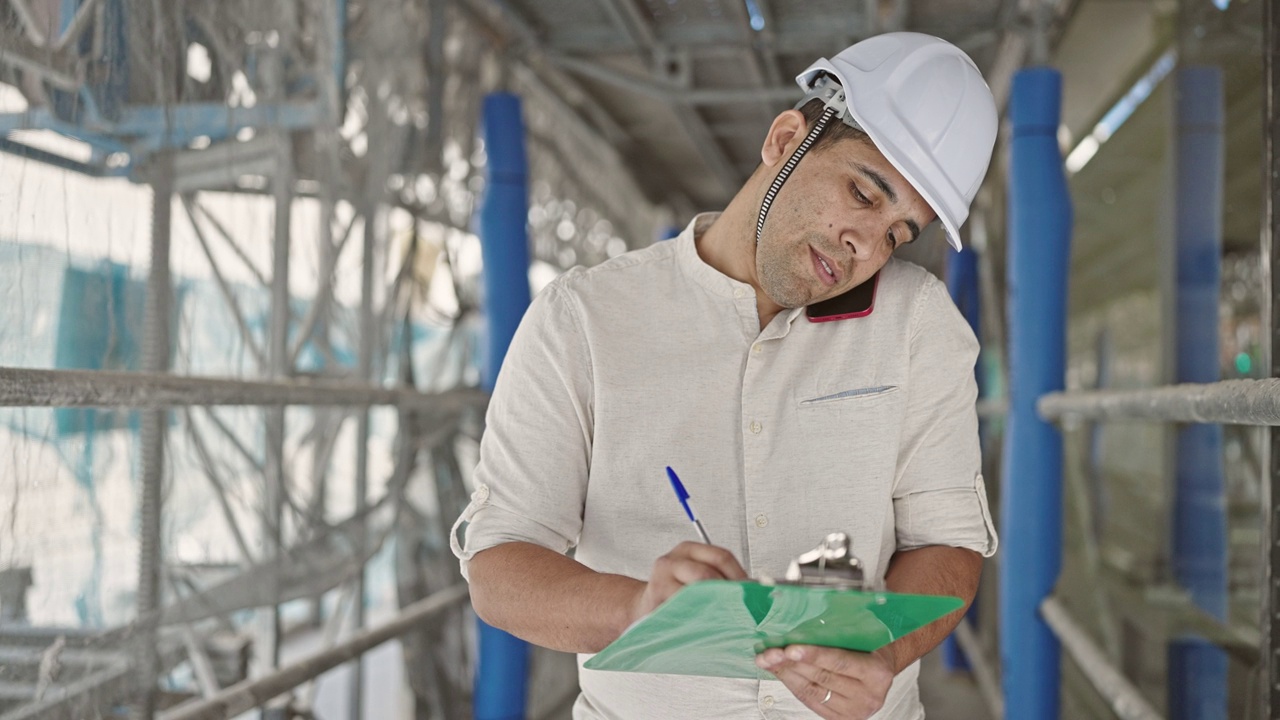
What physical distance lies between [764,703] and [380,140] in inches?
113

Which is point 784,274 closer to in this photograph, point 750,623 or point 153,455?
point 750,623

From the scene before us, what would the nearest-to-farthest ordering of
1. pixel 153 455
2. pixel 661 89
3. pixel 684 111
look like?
1. pixel 153 455
2. pixel 661 89
3. pixel 684 111

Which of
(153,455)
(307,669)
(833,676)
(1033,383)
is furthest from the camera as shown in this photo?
(1033,383)

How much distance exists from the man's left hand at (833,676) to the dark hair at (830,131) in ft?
2.62

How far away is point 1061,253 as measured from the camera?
355 centimetres

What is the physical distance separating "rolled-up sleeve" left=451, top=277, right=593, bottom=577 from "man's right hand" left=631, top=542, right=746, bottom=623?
16.0 inches

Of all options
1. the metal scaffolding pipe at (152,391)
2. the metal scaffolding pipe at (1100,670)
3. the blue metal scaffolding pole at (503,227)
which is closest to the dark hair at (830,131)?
the metal scaffolding pipe at (152,391)

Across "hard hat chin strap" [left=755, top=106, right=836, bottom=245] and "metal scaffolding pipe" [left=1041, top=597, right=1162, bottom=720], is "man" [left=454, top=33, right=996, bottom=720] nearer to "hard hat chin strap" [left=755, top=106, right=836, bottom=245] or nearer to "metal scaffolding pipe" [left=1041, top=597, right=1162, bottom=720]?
"hard hat chin strap" [left=755, top=106, right=836, bottom=245]

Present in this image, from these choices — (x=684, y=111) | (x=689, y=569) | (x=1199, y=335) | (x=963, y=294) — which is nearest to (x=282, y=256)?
(x=689, y=569)

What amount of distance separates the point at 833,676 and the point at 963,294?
5.66m

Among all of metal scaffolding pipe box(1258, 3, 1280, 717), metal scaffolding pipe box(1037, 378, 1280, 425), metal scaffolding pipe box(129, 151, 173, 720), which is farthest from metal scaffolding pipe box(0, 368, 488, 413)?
metal scaffolding pipe box(1258, 3, 1280, 717)

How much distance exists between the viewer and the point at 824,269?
1.73 m

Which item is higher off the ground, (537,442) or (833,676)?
(537,442)

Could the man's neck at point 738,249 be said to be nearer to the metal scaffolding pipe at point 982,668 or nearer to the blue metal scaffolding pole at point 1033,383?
the blue metal scaffolding pole at point 1033,383
